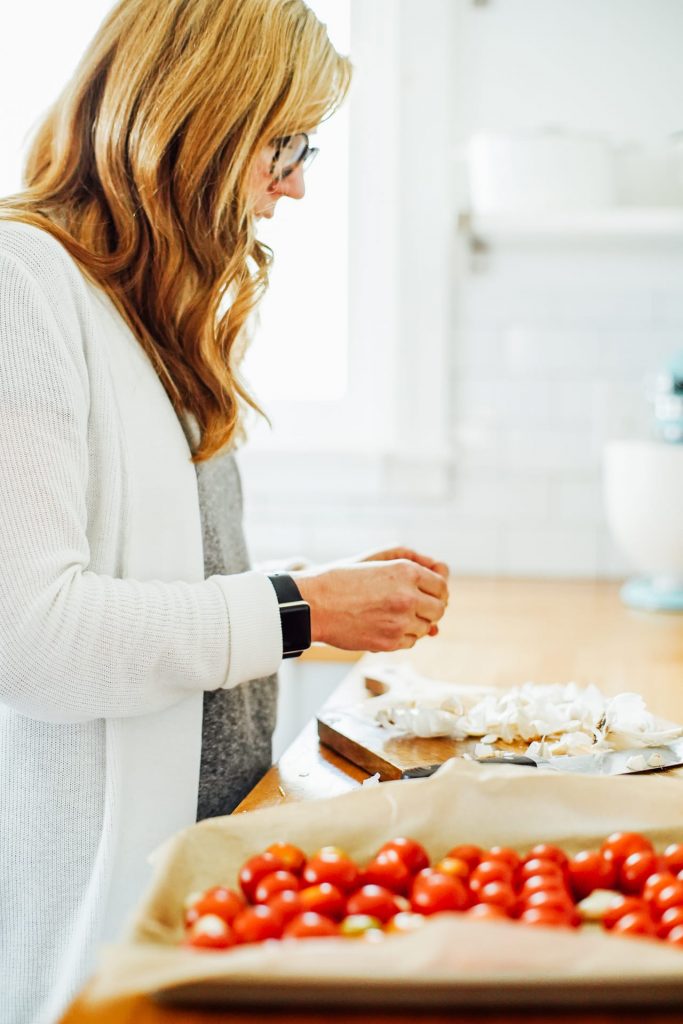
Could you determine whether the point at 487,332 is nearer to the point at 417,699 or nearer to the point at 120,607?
the point at 417,699

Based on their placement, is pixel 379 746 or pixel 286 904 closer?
pixel 286 904

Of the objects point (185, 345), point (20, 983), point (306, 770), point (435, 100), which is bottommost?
point (20, 983)

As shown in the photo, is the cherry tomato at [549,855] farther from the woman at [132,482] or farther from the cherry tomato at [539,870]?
the woman at [132,482]

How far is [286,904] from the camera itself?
59 centimetres

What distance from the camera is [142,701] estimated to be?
0.87 m

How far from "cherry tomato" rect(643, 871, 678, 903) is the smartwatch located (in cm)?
35

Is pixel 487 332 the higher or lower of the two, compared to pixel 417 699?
higher

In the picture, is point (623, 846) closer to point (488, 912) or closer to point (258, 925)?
point (488, 912)

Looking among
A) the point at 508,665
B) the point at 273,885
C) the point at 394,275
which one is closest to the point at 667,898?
the point at 273,885

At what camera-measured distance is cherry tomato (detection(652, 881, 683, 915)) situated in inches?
24.3

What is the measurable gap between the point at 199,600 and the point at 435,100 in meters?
1.57

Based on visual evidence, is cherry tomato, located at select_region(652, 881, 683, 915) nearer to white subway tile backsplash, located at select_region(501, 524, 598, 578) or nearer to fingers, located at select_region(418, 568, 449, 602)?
fingers, located at select_region(418, 568, 449, 602)

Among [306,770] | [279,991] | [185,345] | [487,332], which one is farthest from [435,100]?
[279,991]

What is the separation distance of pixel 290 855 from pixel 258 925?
0.32 feet
